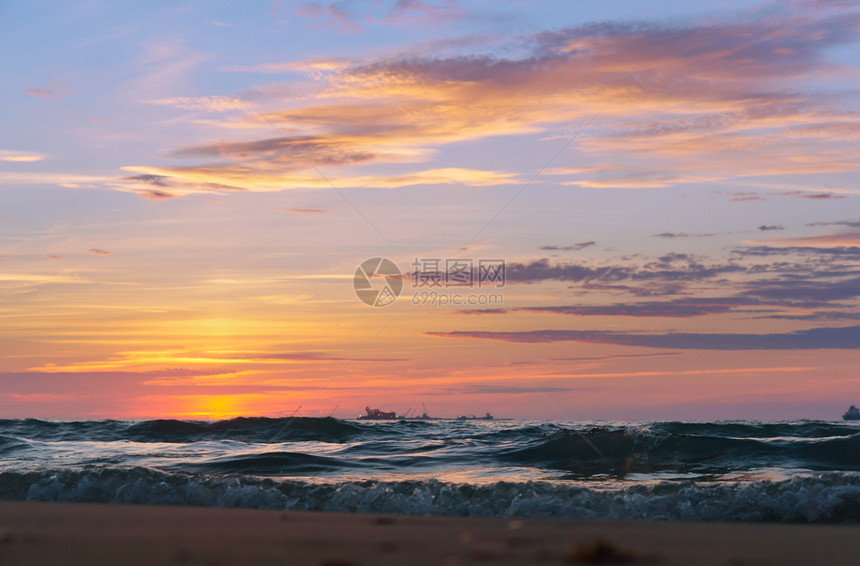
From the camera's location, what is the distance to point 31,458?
1677 centimetres

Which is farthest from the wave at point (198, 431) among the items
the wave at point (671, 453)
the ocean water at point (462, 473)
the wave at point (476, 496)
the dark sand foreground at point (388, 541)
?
the dark sand foreground at point (388, 541)

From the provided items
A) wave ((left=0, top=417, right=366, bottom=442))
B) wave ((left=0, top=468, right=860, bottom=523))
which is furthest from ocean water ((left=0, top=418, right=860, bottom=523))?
wave ((left=0, top=417, right=366, bottom=442))

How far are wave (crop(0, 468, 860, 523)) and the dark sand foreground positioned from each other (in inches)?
38.5

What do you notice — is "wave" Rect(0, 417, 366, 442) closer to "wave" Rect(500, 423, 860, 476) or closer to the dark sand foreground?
"wave" Rect(500, 423, 860, 476)

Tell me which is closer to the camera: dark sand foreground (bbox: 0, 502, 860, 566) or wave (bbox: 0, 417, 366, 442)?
dark sand foreground (bbox: 0, 502, 860, 566)

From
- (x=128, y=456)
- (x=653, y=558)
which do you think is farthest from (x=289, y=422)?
(x=653, y=558)

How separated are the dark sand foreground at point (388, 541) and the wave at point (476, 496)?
977mm

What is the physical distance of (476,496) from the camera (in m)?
10.1

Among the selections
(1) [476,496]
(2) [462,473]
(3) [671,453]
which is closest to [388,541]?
(1) [476,496]

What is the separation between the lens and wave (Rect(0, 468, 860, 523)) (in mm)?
9328

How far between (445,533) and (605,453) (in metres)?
10.7

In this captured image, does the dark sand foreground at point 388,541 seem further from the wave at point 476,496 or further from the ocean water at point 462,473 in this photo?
the ocean water at point 462,473

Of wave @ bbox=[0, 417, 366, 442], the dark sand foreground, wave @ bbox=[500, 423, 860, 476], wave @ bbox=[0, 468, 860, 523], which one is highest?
the dark sand foreground

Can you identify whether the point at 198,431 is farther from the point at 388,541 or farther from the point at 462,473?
the point at 388,541
